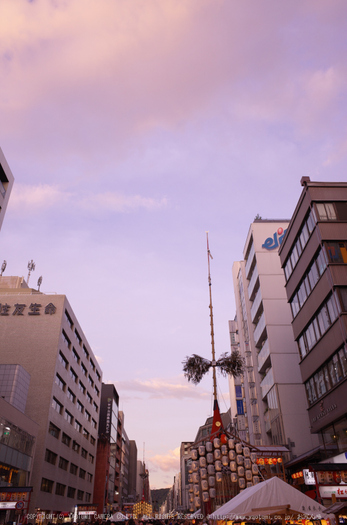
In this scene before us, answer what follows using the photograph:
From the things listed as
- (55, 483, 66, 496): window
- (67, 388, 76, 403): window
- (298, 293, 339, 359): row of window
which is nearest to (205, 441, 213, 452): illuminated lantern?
(298, 293, 339, 359): row of window

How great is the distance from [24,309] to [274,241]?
33455mm

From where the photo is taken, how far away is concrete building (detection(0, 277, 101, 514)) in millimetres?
46500

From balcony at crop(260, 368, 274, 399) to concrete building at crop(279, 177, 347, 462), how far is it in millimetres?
11745

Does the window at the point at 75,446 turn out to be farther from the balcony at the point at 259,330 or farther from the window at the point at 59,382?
the balcony at the point at 259,330

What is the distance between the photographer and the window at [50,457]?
4703 centimetres

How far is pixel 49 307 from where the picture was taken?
52.9 metres

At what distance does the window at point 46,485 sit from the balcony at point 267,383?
26.8 meters

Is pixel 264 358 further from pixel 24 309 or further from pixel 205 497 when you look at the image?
pixel 24 309

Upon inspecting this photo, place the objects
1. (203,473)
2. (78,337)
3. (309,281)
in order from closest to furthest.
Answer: (203,473) → (309,281) → (78,337)

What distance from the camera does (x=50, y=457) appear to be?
48375 mm

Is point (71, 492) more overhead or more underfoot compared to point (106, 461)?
more underfoot

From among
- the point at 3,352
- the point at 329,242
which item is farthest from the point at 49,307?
the point at 329,242

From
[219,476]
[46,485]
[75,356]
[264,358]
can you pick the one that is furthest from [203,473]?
[75,356]

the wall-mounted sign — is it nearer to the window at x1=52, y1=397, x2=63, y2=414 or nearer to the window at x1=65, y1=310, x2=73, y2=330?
the window at x1=65, y1=310, x2=73, y2=330
